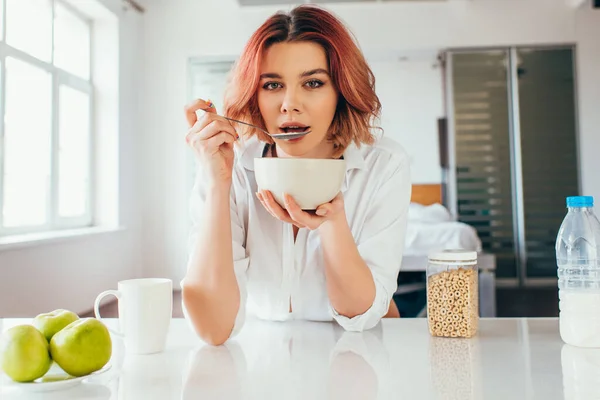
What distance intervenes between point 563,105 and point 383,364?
178 inches

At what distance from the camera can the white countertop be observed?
22.5 inches

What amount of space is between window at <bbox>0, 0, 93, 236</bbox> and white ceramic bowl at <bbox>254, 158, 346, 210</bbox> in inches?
97.0

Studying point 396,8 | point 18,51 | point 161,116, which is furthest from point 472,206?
point 18,51

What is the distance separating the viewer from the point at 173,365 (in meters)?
0.69

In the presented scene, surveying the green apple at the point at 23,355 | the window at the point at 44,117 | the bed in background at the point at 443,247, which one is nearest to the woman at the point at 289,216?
the green apple at the point at 23,355

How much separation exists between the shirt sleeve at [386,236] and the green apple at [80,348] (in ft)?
1.43

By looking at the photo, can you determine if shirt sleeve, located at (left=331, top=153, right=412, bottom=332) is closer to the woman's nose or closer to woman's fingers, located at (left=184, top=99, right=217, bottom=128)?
the woman's nose

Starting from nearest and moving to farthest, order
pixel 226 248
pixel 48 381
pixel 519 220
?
pixel 48 381 → pixel 226 248 → pixel 519 220

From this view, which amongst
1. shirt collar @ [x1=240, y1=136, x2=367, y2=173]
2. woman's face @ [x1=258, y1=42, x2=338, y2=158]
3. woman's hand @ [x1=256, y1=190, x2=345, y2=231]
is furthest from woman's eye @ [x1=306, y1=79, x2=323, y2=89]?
woman's hand @ [x1=256, y1=190, x2=345, y2=231]

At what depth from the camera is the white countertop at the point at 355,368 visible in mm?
571

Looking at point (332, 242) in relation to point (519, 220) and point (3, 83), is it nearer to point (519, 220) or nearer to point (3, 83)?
point (3, 83)

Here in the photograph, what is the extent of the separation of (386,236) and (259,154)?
34 centimetres

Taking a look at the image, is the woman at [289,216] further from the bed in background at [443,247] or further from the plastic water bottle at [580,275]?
the bed in background at [443,247]

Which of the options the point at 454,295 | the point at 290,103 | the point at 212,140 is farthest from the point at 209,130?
the point at 454,295
